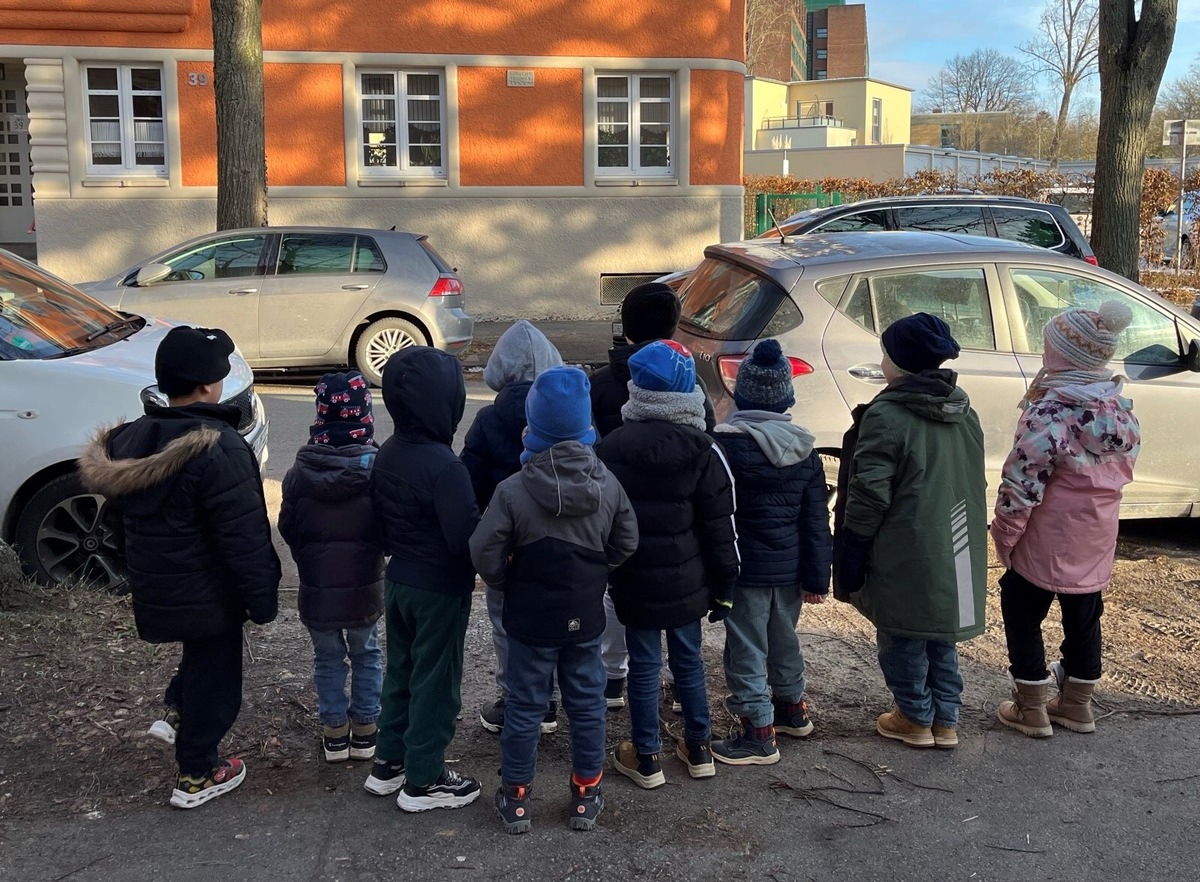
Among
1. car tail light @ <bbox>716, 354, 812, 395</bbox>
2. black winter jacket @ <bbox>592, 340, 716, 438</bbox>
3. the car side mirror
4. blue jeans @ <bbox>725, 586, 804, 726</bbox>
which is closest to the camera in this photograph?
blue jeans @ <bbox>725, 586, 804, 726</bbox>

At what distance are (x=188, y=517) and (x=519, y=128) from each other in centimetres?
1506

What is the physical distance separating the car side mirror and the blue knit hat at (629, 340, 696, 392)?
8436mm

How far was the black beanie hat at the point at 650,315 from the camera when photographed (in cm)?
468

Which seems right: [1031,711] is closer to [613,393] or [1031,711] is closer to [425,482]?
[613,393]

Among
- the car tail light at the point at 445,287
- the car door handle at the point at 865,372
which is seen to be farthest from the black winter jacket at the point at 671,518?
the car tail light at the point at 445,287

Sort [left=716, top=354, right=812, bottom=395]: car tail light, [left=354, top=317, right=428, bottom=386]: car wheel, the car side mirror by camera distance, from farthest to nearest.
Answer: [left=354, top=317, right=428, bottom=386]: car wheel < the car side mirror < [left=716, top=354, right=812, bottom=395]: car tail light

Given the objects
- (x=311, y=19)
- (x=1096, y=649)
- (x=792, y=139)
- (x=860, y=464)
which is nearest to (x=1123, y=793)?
(x=1096, y=649)

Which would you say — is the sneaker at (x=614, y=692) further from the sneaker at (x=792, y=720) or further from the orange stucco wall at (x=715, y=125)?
the orange stucco wall at (x=715, y=125)

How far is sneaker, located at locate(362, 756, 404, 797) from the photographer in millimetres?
3859

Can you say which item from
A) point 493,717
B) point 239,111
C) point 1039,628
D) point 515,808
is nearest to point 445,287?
point 239,111

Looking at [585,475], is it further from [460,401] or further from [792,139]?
[792,139]

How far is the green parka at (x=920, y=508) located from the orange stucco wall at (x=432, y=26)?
14.8 m

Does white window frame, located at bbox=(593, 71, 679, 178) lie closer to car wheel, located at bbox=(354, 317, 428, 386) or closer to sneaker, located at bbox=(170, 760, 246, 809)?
car wheel, located at bbox=(354, 317, 428, 386)

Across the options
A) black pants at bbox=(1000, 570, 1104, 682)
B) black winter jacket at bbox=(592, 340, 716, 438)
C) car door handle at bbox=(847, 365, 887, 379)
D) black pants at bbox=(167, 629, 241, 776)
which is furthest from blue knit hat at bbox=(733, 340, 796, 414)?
car door handle at bbox=(847, 365, 887, 379)
